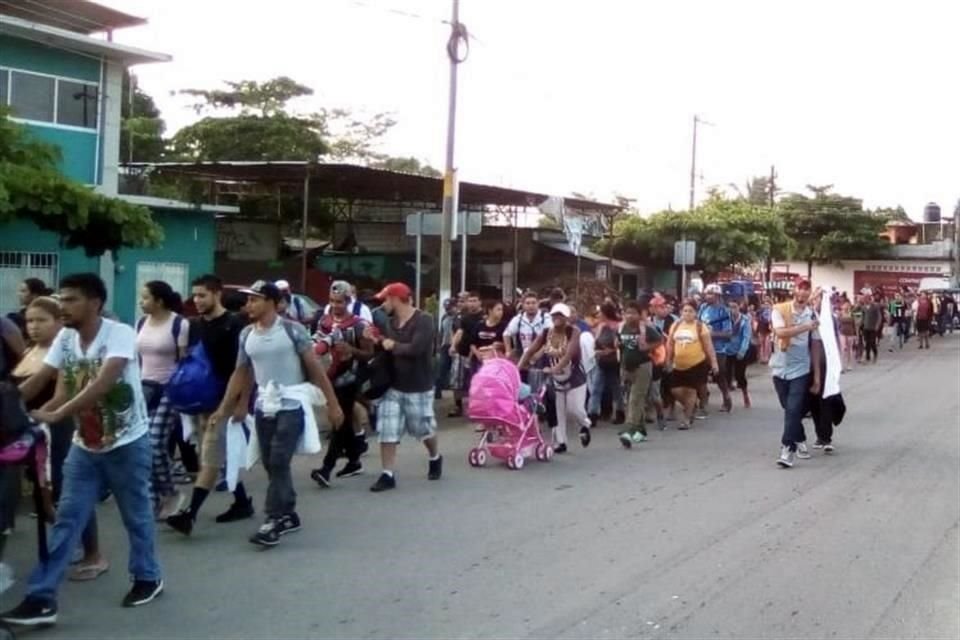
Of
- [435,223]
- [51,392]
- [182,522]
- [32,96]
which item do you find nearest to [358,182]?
[435,223]

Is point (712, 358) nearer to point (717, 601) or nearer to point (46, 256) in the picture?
point (717, 601)

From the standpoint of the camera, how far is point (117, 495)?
21.8 ft

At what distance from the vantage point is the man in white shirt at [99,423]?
21.1 ft

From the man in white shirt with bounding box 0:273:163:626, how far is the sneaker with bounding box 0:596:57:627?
0.68ft

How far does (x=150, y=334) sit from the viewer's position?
900cm

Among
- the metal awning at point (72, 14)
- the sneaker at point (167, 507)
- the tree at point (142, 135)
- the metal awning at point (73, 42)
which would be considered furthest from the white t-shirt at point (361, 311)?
the tree at point (142, 135)

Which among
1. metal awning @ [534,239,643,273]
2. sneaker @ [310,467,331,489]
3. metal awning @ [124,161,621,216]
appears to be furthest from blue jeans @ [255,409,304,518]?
metal awning @ [534,239,643,273]

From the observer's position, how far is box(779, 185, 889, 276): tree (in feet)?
187

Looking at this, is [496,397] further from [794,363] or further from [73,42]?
[73,42]

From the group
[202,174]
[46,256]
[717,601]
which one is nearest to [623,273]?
[202,174]

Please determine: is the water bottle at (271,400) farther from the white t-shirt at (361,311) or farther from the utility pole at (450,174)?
the utility pole at (450,174)

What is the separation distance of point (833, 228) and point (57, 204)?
46029 mm

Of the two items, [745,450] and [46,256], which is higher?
[46,256]

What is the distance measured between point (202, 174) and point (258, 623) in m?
22.2
